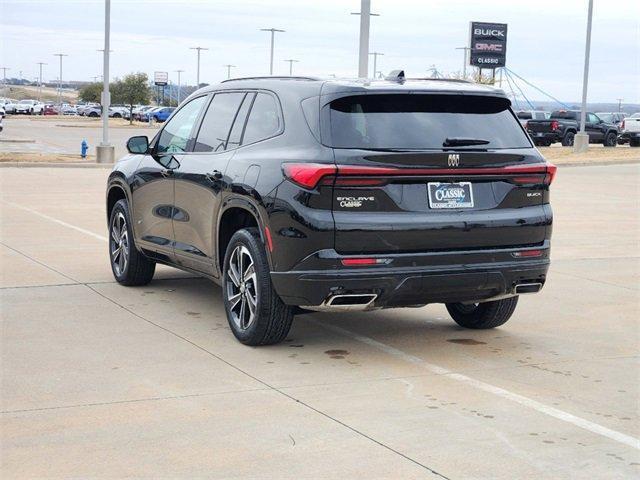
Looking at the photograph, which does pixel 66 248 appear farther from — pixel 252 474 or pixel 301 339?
pixel 252 474

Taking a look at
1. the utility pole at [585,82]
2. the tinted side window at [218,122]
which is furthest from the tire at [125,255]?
the utility pole at [585,82]

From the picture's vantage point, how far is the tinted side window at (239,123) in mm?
8156

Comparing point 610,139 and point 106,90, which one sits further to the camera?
point 610,139

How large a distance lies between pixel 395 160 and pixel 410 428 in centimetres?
202

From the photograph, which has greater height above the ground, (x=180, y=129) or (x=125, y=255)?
(x=180, y=129)

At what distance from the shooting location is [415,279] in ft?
23.4

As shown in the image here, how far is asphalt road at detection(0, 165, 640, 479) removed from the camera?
5219mm

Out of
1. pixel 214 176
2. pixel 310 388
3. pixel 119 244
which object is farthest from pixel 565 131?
pixel 310 388

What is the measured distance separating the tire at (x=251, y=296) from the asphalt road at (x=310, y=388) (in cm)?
15

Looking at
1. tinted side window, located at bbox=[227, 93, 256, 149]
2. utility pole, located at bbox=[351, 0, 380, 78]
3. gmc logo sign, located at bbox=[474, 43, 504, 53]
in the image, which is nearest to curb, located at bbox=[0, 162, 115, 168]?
utility pole, located at bbox=[351, 0, 380, 78]

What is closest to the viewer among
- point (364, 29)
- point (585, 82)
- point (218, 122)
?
point (218, 122)

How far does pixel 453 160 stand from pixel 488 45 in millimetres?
70718

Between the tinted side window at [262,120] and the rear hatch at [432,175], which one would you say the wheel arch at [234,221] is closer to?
the tinted side window at [262,120]

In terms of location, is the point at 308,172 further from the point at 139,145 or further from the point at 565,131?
the point at 565,131
